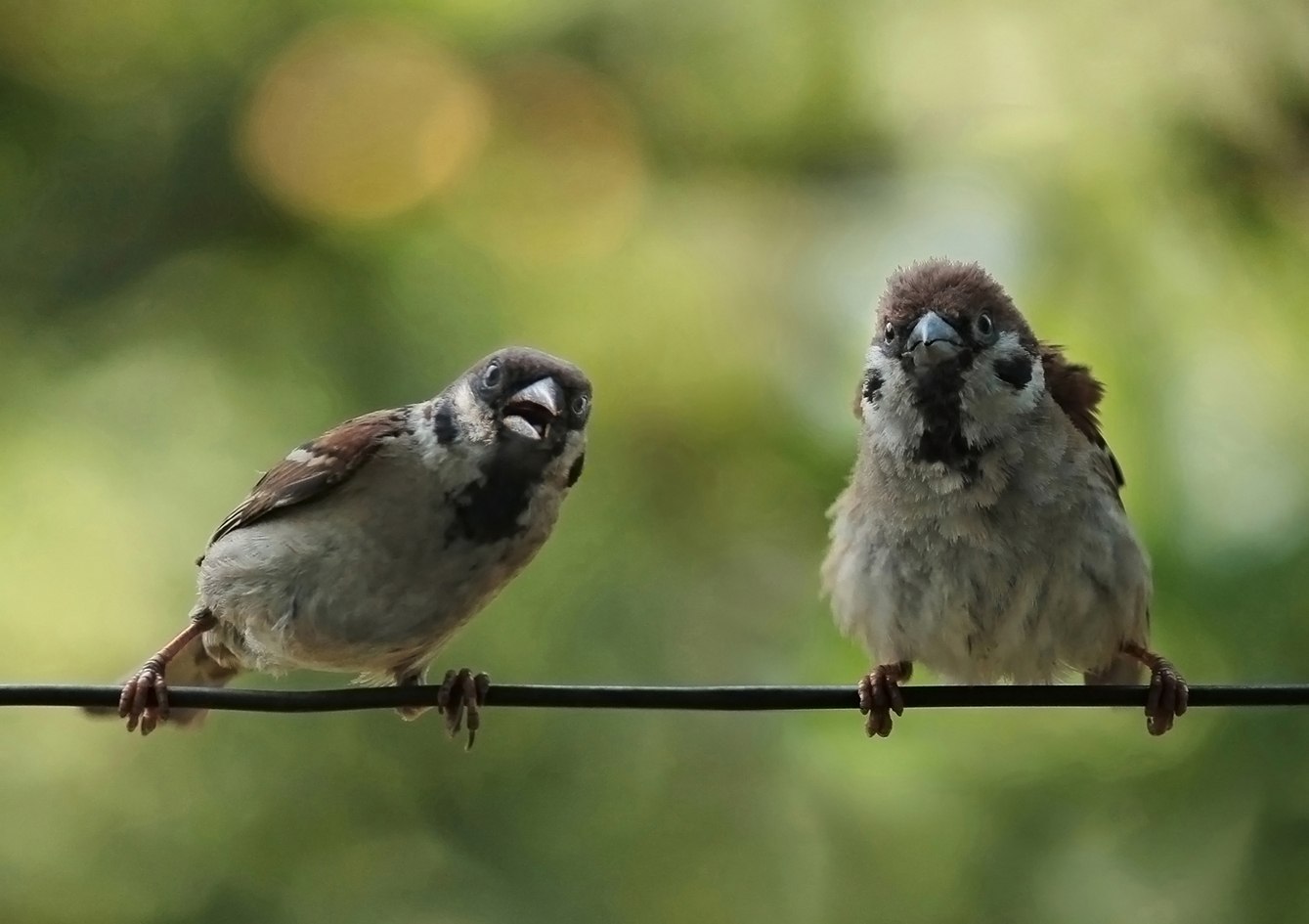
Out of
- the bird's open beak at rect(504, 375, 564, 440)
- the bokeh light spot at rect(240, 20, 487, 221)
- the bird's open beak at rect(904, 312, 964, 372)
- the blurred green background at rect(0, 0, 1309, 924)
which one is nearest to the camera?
the bird's open beak at rect(904, 312, 964, 372)

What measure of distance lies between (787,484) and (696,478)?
→ 8.5 inches

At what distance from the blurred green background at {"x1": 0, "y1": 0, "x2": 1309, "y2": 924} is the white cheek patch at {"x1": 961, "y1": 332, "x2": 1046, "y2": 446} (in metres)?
0.67

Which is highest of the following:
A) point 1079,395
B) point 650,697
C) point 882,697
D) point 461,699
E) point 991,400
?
point 1079,395

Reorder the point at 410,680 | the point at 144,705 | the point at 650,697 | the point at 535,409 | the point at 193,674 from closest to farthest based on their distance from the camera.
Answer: the point at 650,697 → the point at 535,409 → the point at 144,705 → the point at 410,680 → the point at 193,674

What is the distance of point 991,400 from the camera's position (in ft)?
7.69

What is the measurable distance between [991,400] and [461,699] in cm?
94

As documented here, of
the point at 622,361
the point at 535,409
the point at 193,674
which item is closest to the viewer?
the point at 535,409

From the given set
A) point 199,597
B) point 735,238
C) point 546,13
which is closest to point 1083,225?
point 735,238

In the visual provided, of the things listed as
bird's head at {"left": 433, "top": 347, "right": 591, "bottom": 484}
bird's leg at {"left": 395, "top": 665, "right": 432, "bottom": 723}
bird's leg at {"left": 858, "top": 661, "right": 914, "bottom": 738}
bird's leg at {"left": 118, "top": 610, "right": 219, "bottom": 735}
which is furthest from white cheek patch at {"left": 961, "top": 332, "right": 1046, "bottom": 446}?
bird's leg at {"left": 118, "top": 610, "right": 219, "bottom": 735}

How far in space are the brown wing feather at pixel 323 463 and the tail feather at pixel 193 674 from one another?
25cm

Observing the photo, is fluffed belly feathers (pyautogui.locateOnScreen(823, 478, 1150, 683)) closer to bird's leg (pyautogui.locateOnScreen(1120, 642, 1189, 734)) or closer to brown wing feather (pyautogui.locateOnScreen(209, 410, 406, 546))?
bird's leg (pyautogui.locateOnScreen(1120, 642, 1189, 734))

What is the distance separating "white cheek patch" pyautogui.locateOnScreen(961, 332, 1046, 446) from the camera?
233cm

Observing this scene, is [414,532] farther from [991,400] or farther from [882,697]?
[991,400]

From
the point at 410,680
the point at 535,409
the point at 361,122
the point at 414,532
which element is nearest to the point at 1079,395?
the point at 535,409
